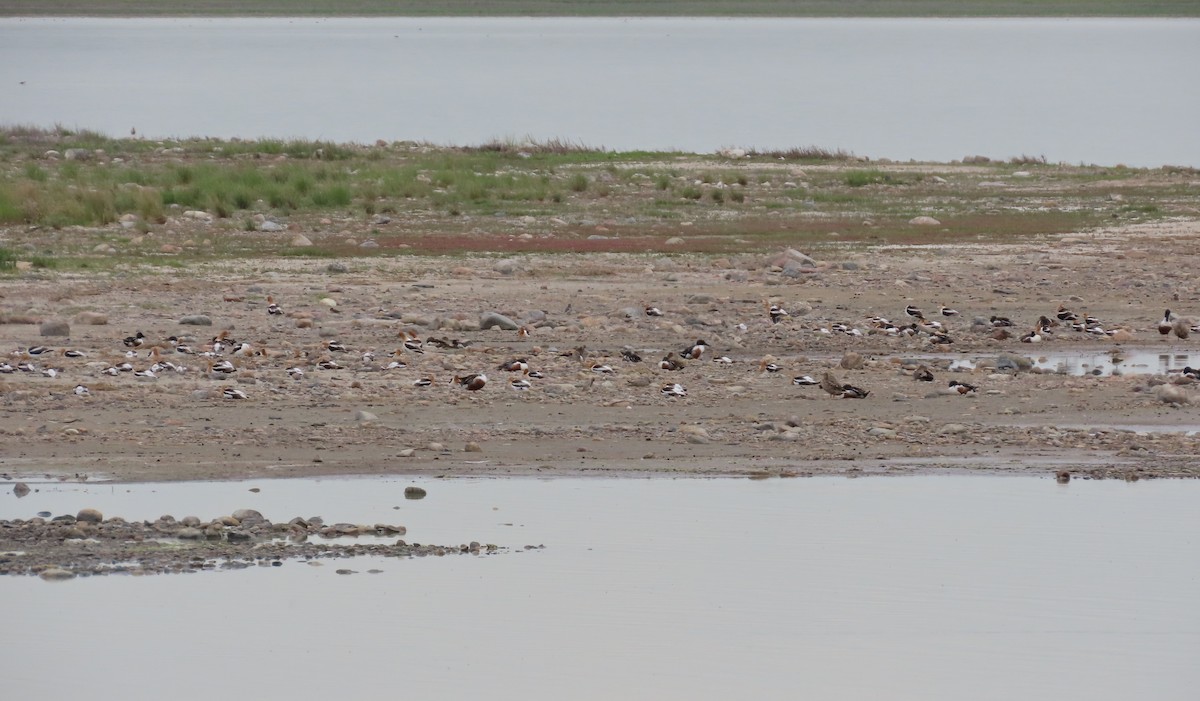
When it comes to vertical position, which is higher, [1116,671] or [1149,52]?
[1149,52]

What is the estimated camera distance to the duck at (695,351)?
13.2 m

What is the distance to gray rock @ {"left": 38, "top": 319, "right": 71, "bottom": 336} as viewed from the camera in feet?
44.3

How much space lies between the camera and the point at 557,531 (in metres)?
9.03

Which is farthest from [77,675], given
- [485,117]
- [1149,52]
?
[1149,52]

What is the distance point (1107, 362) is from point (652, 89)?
220 feet

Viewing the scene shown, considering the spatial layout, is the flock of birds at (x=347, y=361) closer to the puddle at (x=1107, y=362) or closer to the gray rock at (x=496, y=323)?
the gray rock at (x=496, y=323)

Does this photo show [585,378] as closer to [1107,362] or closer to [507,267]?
[1107,362]

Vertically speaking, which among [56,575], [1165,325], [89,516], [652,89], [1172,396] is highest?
[652,89]

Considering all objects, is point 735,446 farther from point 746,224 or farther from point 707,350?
point 746,224

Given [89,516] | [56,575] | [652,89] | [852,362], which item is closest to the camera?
[56,575]

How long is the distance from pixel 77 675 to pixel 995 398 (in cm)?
688

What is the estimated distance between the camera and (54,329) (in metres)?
13.5

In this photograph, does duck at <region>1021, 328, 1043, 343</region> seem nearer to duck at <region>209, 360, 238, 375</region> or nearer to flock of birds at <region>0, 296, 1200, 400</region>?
flock of birds at <region>0, 296, 1200, 400</region>

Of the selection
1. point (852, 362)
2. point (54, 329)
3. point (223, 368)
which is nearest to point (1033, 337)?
point (852, 362)
